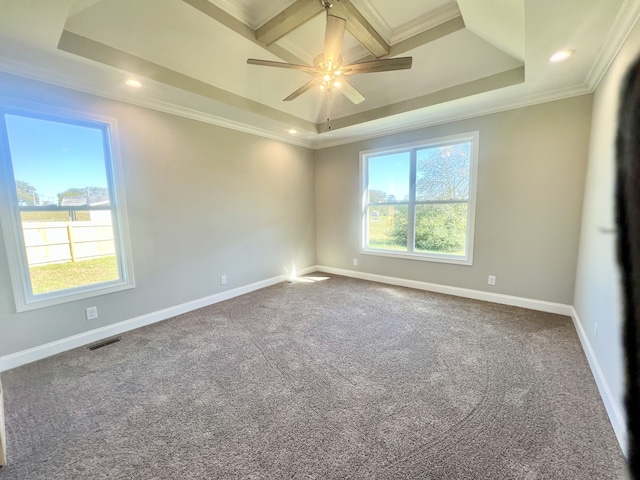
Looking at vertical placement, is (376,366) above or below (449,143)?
below

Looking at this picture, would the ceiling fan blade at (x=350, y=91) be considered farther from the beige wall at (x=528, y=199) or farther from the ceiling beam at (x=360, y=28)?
the beige wall at (x=528, y=199)

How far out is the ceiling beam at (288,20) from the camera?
2.05 metres

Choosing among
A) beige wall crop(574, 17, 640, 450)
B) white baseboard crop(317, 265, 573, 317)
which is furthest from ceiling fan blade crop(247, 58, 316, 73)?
white baseboard crop(317, 265, 573, 317)

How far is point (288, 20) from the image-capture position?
2225 mm

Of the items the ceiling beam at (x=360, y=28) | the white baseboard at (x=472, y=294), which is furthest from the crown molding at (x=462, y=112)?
the white baseboard at (x=472, y=294)

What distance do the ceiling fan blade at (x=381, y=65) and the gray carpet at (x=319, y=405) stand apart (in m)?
2.40

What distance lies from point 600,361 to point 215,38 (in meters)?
4.08

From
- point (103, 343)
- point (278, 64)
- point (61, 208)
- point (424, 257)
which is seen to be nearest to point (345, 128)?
point (278, 64)

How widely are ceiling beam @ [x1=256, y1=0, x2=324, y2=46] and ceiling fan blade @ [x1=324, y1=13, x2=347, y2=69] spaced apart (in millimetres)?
320

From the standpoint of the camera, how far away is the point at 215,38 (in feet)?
7.82

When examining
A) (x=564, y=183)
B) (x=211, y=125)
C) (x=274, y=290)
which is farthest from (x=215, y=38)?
(x=564, y=183)

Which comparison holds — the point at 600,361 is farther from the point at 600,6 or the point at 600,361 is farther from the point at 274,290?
A: the point at 274,290

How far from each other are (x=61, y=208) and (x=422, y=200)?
14.1 ft

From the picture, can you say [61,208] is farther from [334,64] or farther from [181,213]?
[334,64]
